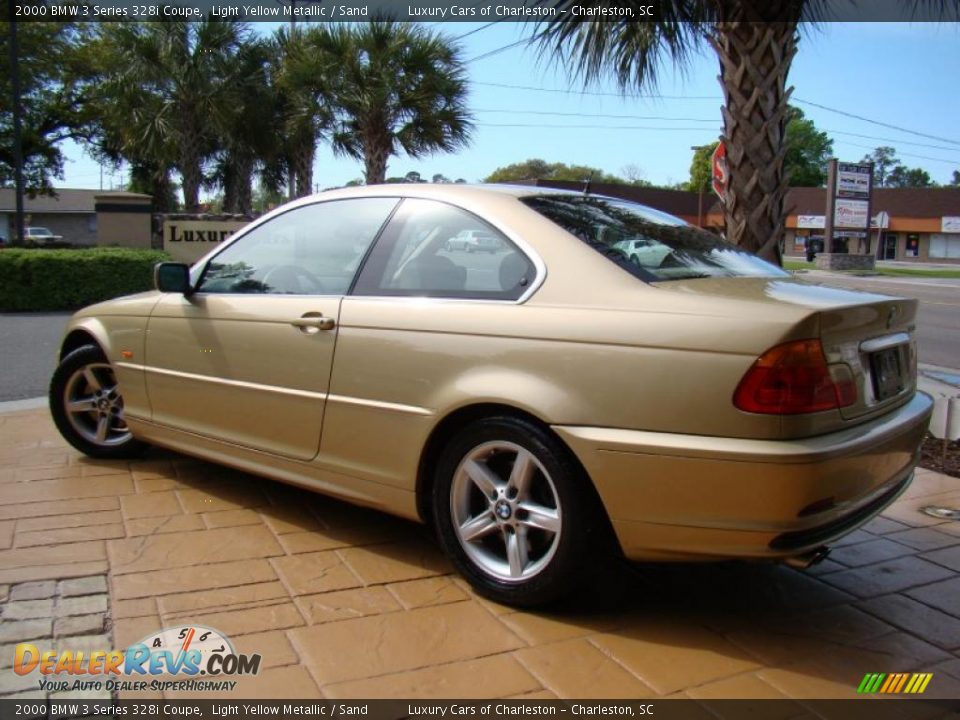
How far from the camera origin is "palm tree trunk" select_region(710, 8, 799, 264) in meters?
5.82

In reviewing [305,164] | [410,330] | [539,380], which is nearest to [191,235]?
[305,164]

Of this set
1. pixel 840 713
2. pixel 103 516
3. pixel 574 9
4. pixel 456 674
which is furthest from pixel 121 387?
pixel 574 9

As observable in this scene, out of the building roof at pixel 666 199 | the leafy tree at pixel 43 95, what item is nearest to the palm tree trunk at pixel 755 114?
the leafy tree at pixel 43 95

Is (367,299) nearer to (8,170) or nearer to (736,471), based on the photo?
(736,471)

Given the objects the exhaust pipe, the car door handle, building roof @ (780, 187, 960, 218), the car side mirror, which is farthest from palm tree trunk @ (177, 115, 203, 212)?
building roof @ (780, 187, 960, 218)

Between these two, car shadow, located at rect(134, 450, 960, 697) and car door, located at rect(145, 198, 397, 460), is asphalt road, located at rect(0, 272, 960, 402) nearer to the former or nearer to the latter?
car door, located at rect(145, 198, 397, 460)

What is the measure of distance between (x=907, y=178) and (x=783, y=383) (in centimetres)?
12520

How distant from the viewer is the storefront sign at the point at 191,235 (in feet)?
52.2

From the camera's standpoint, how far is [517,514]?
2938 millimetres

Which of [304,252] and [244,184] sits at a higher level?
[244,184]

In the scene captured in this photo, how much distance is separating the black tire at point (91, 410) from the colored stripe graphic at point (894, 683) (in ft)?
12.6

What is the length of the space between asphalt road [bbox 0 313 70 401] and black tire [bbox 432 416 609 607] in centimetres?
518

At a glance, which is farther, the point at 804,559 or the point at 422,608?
the point at 422,608

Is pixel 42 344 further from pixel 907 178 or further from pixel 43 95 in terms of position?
pixel 907 178
